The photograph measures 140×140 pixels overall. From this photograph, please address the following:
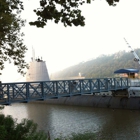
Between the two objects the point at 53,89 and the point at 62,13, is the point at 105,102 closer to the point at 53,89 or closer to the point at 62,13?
the point at 53,89

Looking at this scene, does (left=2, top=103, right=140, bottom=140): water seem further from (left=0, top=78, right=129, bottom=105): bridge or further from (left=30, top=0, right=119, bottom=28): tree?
(left=30, top=0, right=119, bottom=28): tree

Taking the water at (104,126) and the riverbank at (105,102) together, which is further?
the riverbank at (105,102)

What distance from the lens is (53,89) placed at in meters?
24.7

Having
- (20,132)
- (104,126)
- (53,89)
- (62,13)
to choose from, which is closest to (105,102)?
(104,126)

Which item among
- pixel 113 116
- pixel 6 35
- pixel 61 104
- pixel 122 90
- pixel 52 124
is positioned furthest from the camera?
pixel 61 104

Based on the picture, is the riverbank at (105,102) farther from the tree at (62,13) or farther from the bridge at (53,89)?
the tree at (62,13)

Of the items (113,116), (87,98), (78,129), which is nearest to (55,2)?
(78,129)

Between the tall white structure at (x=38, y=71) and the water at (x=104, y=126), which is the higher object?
the tall white structure at (x=38, y=71)

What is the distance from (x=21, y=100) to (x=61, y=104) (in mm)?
27155

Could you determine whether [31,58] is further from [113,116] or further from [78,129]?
[78,129]

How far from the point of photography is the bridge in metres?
21.0

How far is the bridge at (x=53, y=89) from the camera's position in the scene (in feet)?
69.0

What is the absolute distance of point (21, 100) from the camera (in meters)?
21.2

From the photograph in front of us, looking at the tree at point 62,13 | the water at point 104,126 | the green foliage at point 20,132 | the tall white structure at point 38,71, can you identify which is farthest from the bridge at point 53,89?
the tall white structure at point 38,71
